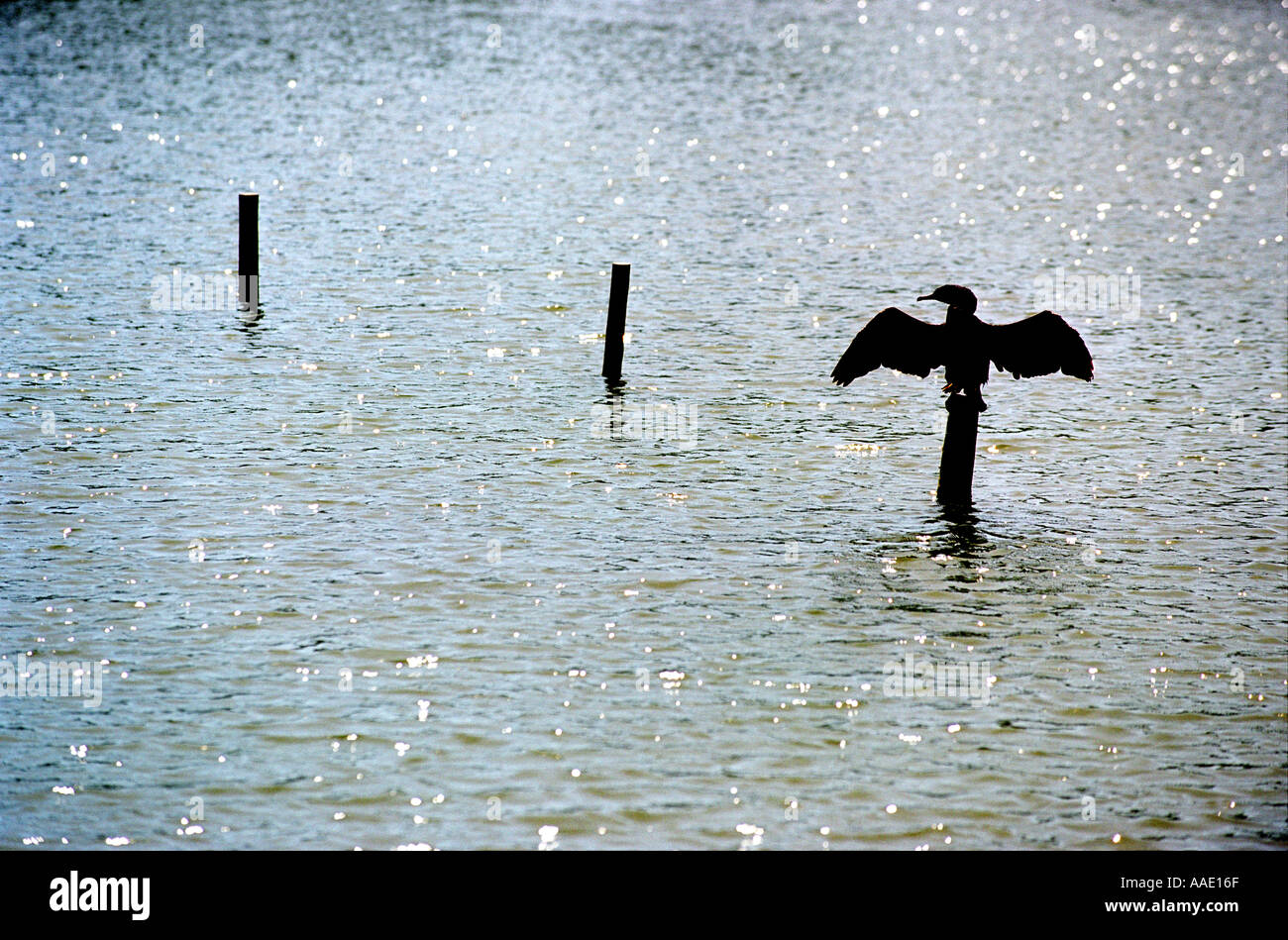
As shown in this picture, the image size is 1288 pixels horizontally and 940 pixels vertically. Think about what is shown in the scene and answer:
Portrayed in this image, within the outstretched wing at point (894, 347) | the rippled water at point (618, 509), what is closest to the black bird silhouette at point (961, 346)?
the outstretched wing at point (894, 347)

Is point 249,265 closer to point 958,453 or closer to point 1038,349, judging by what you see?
point 958,453

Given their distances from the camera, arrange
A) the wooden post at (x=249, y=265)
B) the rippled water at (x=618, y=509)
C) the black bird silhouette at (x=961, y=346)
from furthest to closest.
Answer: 1. the wooden post at (x=249, y=265)
2. the black bird silhouette at (x=961, y=346)
3. the rippled water at (x=618, y=509)

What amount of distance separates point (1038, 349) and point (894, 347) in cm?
133

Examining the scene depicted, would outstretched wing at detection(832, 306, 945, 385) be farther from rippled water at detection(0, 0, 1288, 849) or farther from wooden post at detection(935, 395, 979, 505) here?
rippled water at detection(0, 0, 1288, 849)

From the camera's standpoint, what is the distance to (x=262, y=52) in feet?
183

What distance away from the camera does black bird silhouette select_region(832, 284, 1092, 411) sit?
15109 mm

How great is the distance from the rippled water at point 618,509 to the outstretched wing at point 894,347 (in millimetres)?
1533

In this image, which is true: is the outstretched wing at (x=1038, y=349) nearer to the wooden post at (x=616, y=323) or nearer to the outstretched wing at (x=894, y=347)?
the outstretched wing at (x=894, y=347)

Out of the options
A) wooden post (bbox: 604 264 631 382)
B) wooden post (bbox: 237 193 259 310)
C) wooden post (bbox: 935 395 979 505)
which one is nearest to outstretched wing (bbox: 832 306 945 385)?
wooden post (bbox: 935 395 979 505)

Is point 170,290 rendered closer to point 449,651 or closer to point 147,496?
point 147,496

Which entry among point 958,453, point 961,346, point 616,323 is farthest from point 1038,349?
point 616,323

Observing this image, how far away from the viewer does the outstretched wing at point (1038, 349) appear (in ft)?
49.7

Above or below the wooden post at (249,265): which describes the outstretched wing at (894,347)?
below

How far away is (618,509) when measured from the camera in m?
15.7
